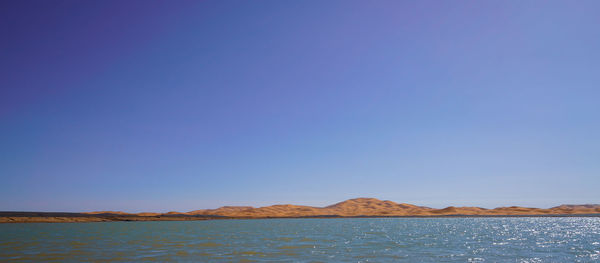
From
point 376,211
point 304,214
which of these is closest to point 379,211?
point 376,211

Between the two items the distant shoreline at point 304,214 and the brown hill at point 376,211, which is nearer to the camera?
the distant shoreline at point 304,214

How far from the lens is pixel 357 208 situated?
193m

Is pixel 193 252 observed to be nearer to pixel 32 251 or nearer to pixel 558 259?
pixel 32 251

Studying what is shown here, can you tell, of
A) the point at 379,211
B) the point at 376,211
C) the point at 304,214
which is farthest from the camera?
the point at 376,211

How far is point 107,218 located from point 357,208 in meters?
125

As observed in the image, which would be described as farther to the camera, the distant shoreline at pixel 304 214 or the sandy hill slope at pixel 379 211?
the sandy hill slope at pixel 379 211

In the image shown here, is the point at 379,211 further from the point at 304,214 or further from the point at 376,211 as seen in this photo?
the point at 304,214

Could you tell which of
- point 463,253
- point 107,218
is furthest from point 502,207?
point 463,253

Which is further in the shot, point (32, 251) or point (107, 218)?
point (107, 218)

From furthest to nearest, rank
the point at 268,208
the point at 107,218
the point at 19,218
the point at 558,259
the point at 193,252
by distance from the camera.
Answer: the point at 268,208 < the point at 107,218 < the point at 19,218 < the point at 193,252 < the point at 558,259

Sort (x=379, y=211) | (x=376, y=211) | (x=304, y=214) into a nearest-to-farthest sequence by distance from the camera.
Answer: (x=304, y=214), (x=379, y=211), (x=376, y=211)

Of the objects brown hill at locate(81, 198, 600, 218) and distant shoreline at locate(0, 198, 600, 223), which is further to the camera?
brown hill at locate(81, 198, 600, 218)

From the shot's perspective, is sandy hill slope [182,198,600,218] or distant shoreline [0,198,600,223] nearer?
distant shoreline [0,198,600,223]

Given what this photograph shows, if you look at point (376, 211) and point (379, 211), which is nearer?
point (379, 211)
